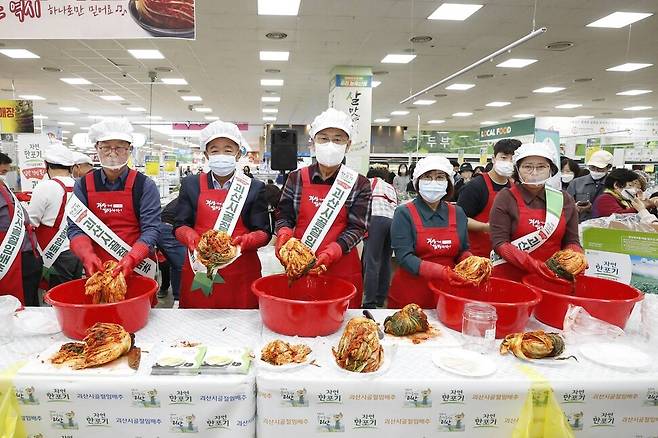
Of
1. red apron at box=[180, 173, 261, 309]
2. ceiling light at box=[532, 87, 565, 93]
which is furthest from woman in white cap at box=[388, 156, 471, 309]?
ceiling light at box=[532, 87, 565, 93]

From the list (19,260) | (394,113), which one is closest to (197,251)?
(19,260)

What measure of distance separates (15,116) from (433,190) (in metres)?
10.9

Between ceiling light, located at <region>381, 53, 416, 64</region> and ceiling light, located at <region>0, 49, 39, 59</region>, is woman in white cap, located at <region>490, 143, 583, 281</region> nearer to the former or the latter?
ceiling light, located at <region>381, 53, 416, 64</region>

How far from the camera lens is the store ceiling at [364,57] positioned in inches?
263

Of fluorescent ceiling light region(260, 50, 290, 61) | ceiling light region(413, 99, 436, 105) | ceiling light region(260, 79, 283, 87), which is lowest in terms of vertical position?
fluorescent ceiling light region(260, 50, 290, 61)

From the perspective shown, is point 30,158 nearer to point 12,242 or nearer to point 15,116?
point 15,116

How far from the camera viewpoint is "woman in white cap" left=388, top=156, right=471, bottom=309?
2.30 m

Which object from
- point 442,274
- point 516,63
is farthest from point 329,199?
point 516,63

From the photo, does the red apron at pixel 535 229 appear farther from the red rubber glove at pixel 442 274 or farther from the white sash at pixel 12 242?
the white sash at pixel 12 242

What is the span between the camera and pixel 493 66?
9.79 metres

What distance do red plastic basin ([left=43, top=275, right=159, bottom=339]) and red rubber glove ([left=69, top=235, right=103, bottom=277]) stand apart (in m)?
0.08

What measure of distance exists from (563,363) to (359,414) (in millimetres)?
743

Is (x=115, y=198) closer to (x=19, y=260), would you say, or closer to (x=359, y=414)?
(x=19, y=260)

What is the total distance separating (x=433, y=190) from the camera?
2318mm
